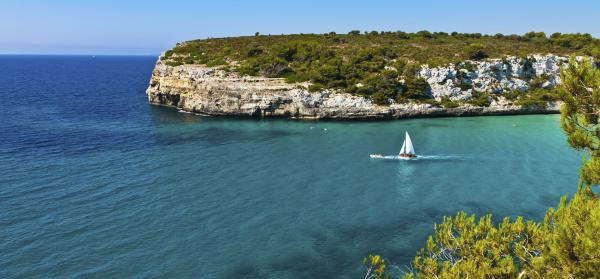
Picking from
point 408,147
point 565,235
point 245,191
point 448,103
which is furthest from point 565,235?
point 448,103

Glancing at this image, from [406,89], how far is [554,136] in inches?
1091

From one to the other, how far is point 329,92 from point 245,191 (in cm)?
4321

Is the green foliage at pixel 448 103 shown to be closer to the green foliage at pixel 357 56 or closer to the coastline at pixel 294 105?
the coastline at pixel 294 105

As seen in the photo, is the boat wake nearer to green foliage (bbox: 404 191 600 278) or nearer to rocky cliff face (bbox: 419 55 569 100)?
rocky cliff face (bbox: 419 55 569 100)

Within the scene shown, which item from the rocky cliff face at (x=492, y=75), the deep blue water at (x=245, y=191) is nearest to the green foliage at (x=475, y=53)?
the rocky cliff face at (x=492, y=75)

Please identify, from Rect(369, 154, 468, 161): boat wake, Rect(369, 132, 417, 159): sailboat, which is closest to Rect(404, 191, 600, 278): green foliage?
Rect(369, 154, 468, 161): boat wake

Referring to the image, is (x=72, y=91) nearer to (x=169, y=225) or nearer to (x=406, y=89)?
(x=406, y=89)

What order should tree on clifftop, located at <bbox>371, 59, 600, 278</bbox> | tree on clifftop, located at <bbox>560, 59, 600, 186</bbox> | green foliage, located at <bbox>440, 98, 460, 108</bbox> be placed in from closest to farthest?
tree on clifftop, located at <bbox>371, 59, 600, 278</bbox> → tree on clifftop, located at <bbox>560, 59, 600, 186</bbox> → green foliage, located at <bbox>440, 98, 460, 108</bbox>

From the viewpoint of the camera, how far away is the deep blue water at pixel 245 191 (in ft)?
90.4

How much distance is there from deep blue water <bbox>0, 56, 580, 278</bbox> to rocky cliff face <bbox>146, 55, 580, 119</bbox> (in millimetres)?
6233

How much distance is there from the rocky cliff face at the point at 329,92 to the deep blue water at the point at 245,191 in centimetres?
623

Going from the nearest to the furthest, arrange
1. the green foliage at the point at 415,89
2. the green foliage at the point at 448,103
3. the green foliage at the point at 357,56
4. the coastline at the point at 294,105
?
the coastline at the point at 294,105 → the green foliage at the point at 448,103 → the green foliage at the point at 415,89 → the green foliage at the point at 357,56

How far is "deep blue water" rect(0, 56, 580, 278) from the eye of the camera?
27562 millimetres

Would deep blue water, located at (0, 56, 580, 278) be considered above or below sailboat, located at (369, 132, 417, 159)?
below
